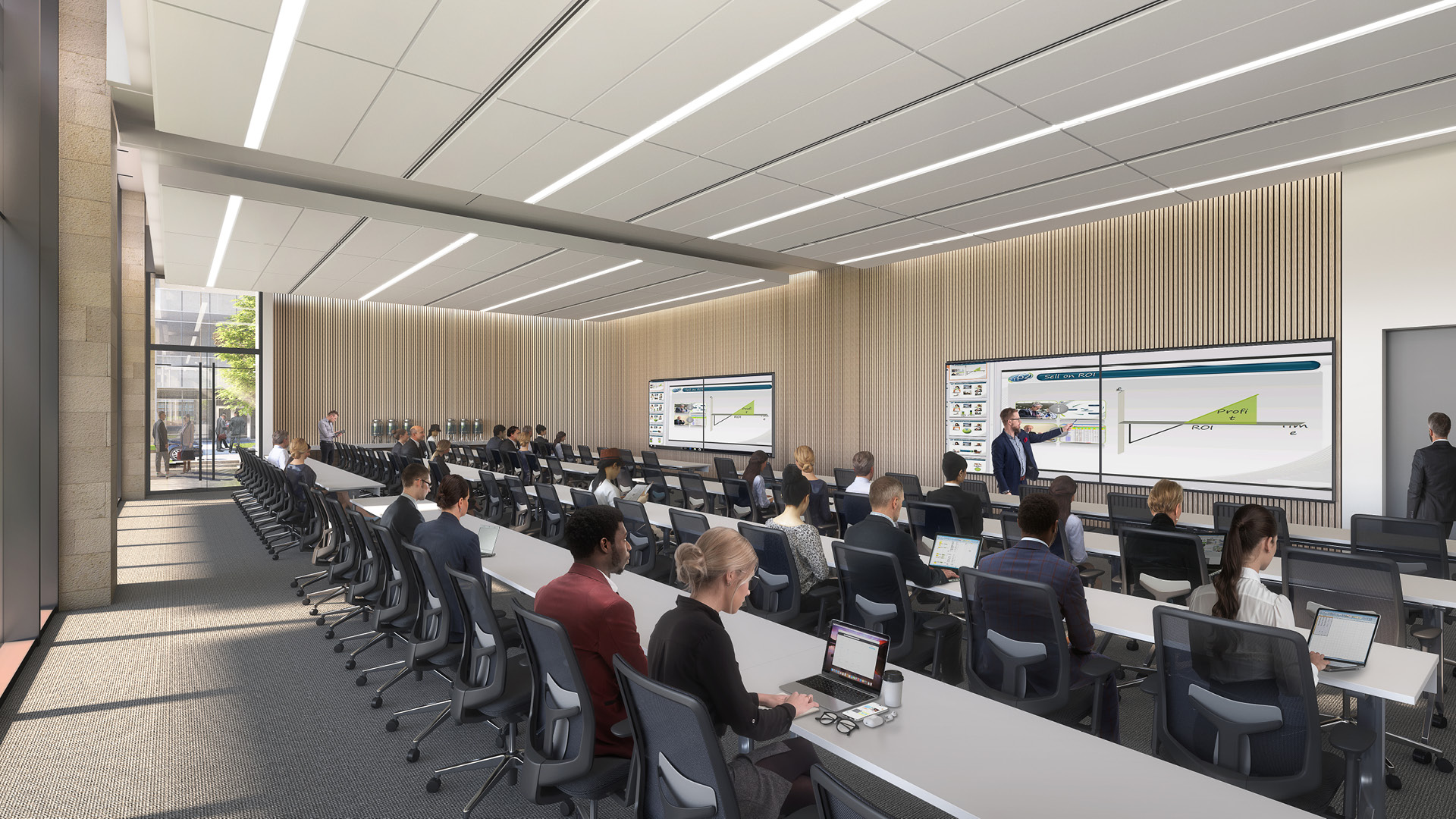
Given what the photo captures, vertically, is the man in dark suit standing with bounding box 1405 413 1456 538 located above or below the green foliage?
below

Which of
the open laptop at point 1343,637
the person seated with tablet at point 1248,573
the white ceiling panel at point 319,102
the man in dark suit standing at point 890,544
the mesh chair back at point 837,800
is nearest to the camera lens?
the mesh chair back at point 837,800

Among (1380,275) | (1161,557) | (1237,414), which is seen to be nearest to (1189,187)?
(1380,275)

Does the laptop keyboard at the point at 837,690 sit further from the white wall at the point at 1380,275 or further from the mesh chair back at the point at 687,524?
the white wall at the point at 1380,275

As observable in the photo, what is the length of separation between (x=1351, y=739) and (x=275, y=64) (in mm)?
5952

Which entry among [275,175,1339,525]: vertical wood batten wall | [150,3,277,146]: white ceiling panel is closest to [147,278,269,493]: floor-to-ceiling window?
[275,175,1339,525]: vertical wood batten wall

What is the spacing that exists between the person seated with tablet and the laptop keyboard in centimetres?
144

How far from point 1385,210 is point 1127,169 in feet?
7.46

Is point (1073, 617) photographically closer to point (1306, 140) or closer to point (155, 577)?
point (1306, 140)

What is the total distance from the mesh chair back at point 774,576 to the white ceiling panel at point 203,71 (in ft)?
12.6

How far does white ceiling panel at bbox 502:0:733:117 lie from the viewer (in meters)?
3.61

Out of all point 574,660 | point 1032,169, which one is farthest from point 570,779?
point 1032,169

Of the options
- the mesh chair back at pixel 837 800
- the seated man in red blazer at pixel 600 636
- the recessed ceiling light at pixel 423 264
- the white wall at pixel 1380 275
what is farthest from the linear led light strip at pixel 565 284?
the mesh chair back at pixel 837 800

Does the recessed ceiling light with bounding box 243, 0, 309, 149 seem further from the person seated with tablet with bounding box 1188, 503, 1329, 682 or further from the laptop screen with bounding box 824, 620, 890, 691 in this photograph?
the person seated with tablet with bounding box 1188, 503, 1329, 682

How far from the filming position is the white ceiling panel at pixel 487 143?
4930 mm
